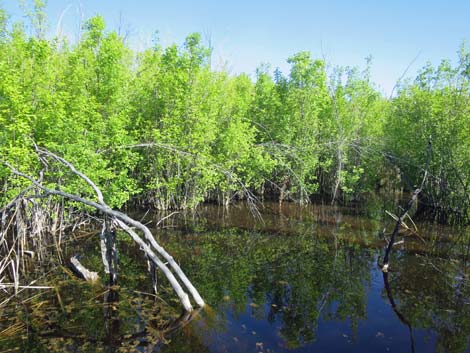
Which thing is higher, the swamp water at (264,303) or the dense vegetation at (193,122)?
the dense vegetation at (193,122)

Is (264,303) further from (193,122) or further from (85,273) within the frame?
(193,122)

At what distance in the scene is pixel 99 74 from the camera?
15.8 metres

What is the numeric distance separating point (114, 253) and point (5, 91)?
599cm

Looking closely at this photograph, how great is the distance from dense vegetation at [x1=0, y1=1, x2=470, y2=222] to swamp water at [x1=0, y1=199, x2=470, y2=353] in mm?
3152

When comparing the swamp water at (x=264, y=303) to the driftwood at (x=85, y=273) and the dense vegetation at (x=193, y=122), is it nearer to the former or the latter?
the driftwood at (x=85, y=273)

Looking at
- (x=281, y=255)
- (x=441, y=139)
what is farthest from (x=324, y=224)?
(x=441, y=139)

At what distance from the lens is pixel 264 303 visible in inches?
397

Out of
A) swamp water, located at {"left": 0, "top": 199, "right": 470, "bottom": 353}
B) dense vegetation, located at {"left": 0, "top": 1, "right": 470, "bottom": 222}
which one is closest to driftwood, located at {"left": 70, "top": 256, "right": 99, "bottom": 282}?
swamp water, located at {"left": 0, "top": 199, "right": 470, "bottom": 353}

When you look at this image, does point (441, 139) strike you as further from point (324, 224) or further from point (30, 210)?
point (30, 210)

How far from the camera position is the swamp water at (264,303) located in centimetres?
802

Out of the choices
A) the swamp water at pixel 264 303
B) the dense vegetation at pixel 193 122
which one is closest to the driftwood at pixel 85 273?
the swamp water at pixel 264 303

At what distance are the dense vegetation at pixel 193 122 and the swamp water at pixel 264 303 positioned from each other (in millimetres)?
3152

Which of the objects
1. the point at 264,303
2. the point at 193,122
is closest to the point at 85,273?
the point at 264,303

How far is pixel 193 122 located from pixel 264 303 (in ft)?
36.5
